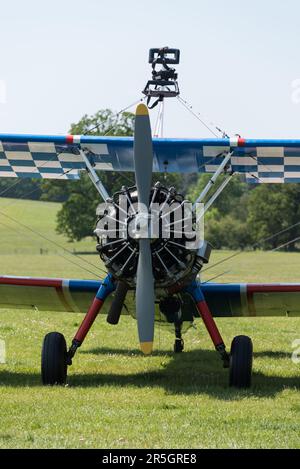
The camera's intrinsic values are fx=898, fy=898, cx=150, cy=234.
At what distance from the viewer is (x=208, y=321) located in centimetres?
906

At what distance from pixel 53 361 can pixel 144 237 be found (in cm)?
164

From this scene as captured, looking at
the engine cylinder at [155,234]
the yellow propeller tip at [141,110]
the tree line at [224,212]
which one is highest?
the yellow propeller tip at [141,110]

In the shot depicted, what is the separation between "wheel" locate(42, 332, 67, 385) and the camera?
28.8 feet

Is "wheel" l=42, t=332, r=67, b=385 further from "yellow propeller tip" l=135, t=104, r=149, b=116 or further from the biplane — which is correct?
"yellow propeller tip" l=135, t=104, r=149, b=116

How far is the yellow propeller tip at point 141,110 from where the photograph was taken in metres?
8.30

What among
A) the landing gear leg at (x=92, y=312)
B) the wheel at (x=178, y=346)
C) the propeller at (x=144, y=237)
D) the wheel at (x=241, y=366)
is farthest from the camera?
the wheel at (x=178, y=346)

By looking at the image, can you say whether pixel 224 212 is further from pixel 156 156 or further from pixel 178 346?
pixel 156 156

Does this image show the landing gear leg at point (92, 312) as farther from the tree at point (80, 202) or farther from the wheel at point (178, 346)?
the tree at point (80, 202)

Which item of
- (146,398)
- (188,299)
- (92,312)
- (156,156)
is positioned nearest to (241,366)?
(146,398)

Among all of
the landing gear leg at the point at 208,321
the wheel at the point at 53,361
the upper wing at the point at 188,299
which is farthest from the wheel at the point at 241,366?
the wheel at the point at 53,361

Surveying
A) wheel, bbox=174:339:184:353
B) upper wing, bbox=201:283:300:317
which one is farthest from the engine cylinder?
wheel, bbox=174:339:184:353

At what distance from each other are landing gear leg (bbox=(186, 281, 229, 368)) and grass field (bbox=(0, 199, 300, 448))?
0.34 m

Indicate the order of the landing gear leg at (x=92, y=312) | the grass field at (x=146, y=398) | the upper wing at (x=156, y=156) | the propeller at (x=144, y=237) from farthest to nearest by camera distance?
the upper wing at (x=156, y=156)
the landing gear leg at (x=92, y=312)
the propeller at (x=144, y=237)
the grass field at (x=146, y=398)

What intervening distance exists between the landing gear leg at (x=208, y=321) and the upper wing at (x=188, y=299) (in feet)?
2.36
